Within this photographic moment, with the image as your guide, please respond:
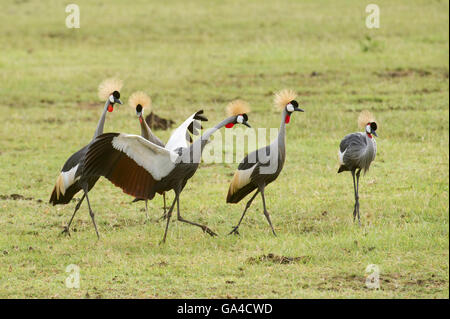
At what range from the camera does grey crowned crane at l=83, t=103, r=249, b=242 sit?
7.07 m

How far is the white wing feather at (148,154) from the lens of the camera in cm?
705

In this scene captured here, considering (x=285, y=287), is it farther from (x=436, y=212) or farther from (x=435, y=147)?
(x=435, y=147)

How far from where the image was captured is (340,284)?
6320 millimetres

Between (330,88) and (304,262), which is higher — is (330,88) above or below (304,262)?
above

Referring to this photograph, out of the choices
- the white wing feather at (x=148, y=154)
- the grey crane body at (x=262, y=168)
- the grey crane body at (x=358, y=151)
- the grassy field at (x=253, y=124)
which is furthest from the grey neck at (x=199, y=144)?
the grey crane body at (x=358, y=151)

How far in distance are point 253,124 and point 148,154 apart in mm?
5430

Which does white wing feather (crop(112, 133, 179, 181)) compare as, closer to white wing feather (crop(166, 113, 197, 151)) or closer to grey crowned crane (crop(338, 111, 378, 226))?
white wing feather (crop(166, 113, 197, 151))

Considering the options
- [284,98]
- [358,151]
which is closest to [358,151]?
[358,151]

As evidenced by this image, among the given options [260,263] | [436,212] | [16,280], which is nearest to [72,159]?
[16,280]

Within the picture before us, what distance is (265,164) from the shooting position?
7617mm

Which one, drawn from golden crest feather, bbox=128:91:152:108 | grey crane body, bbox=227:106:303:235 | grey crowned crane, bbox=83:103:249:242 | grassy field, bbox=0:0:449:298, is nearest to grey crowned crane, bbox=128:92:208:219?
golden crest feather, bbox=128:91:152:108

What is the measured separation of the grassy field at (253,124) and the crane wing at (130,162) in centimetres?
64

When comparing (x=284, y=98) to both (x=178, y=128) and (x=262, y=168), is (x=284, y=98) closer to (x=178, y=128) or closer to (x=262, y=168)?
(x=262, y=168)

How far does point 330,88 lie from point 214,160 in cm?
457
